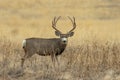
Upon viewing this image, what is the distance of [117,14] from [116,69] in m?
24.9

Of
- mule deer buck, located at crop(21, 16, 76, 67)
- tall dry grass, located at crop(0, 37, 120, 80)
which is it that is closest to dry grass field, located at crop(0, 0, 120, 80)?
tall dry grass, located at crop(0, 37, 120, 80)

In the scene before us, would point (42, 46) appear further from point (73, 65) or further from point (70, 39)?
point (70, 39)

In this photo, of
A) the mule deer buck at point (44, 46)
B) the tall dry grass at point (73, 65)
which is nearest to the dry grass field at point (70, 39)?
the tall dry grass at point (73, 65)

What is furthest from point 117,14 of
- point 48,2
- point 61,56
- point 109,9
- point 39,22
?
point 61,56

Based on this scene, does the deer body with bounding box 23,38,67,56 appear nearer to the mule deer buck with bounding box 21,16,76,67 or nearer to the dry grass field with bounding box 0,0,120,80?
the mule deer buck with bounding box 21,16,76,67

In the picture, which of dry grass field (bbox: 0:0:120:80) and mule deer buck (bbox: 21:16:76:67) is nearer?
dry grass field (bbox: 0:0:120:80)

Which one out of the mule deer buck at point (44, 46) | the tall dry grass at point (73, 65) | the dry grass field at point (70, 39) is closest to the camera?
the tall dry grass at point (73, 65)

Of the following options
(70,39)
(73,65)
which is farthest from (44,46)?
(70,39)

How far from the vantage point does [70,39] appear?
22.2m

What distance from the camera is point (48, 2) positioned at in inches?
1869

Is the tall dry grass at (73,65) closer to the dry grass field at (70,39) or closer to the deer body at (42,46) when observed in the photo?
the dry grass field at (70,39)

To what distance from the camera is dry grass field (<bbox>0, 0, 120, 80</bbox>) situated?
13.4 m

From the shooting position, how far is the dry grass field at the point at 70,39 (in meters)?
13.4

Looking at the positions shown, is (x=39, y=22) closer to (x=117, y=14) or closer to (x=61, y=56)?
(x=117, y=14)
